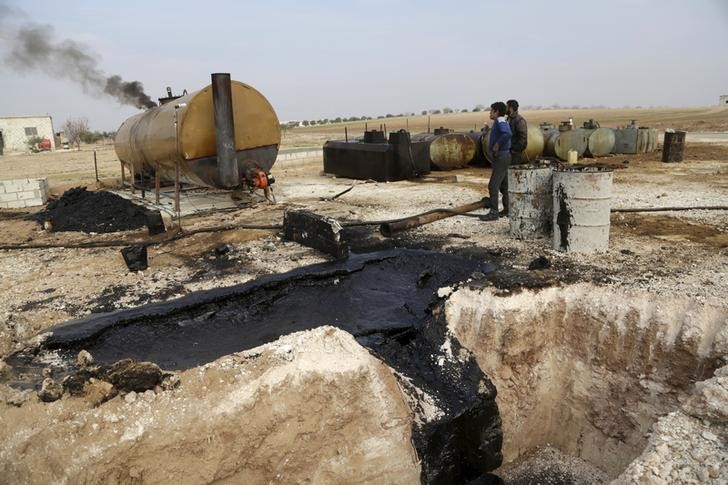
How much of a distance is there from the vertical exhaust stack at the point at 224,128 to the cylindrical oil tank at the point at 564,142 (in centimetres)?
1000

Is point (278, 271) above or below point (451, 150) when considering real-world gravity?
below

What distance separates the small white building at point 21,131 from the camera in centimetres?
3472

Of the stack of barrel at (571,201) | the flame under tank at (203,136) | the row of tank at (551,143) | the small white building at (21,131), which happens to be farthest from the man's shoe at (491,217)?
the small white building at (21,131)

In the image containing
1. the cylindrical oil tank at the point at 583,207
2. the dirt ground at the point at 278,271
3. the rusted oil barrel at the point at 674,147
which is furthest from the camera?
the rusted oil barrel at the point at 674,147

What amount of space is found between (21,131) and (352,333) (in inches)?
1610

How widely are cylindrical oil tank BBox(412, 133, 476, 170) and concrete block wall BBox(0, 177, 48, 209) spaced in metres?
9.38

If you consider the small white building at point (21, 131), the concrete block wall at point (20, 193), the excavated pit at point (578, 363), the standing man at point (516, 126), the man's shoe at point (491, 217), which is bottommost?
the excavated pit at point (578, 363)

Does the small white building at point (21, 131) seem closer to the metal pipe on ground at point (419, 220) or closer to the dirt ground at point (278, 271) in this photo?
the dirt ground at point (278, 271)

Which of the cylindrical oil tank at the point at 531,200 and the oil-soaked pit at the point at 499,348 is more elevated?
the cylindrical oil tank at the point at 531,200

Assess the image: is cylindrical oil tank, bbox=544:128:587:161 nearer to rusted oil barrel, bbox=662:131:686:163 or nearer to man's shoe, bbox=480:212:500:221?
rusted oil barrel, bbox=662:131:686:163

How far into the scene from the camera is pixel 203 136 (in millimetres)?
8016

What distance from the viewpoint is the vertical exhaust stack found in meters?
7.72

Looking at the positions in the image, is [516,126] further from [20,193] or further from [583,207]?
[20,193]

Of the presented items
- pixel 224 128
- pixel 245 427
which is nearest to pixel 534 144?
pixel 224 128
